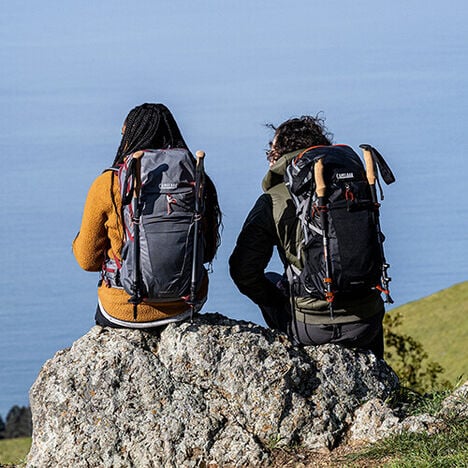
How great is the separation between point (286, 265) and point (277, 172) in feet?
2.83

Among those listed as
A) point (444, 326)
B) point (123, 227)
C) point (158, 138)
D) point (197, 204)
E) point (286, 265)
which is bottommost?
point (444, 326)

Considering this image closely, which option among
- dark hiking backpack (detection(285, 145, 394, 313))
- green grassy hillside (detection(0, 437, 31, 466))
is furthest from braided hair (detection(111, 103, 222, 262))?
green grassy hillside (detection(0, 437, 31, 466))

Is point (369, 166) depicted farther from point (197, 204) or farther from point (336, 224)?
point (197, 204)

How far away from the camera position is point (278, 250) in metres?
8.62

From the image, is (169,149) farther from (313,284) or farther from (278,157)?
(313,284)

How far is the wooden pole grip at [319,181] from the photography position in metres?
8.02

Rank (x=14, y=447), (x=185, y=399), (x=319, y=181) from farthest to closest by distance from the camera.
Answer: (x=14, y=447)
(x=185, y=399)
(x=319, y=181)

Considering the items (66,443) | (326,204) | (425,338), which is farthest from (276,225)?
(425,338)

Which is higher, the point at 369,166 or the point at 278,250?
the point at 369,166

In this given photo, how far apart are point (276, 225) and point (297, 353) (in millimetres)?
1238

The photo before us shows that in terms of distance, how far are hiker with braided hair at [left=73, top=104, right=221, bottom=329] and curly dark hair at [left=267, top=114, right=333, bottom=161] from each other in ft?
2.75

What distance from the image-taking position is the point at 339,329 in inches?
345

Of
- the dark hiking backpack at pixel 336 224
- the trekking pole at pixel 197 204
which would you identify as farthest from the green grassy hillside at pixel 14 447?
the dark hiking backpack at pixel 336 224

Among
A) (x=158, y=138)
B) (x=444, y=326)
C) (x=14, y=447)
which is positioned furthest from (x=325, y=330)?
(x=444, y=326)
